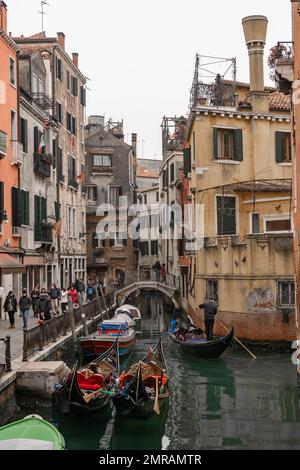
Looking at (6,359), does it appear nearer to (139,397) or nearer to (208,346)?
(139,397)

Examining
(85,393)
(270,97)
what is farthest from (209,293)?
(85,393)

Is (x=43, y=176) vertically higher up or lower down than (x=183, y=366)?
higher up

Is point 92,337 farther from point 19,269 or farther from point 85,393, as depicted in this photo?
point 85,393

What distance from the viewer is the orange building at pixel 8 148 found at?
2027cm

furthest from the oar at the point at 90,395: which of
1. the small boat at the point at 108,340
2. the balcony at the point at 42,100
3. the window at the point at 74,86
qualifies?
the window at the point at 74,86

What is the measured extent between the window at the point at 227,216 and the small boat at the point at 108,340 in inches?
199

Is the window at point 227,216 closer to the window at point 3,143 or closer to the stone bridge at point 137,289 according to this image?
the window at point 3,143

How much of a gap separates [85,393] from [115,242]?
102 ft

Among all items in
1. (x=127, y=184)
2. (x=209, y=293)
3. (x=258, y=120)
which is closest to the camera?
(x=209, y=293)

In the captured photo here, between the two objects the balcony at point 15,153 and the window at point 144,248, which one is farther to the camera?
the window at point 144,248

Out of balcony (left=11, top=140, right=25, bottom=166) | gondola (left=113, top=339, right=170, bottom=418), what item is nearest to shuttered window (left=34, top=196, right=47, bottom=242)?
balcony (left=11, top=140, right=25, bottom=166)

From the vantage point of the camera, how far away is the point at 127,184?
45.1 meters

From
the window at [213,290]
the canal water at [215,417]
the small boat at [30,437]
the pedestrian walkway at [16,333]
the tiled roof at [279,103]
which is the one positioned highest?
the tiled roof at [279,103]

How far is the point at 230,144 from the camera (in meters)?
25.3
